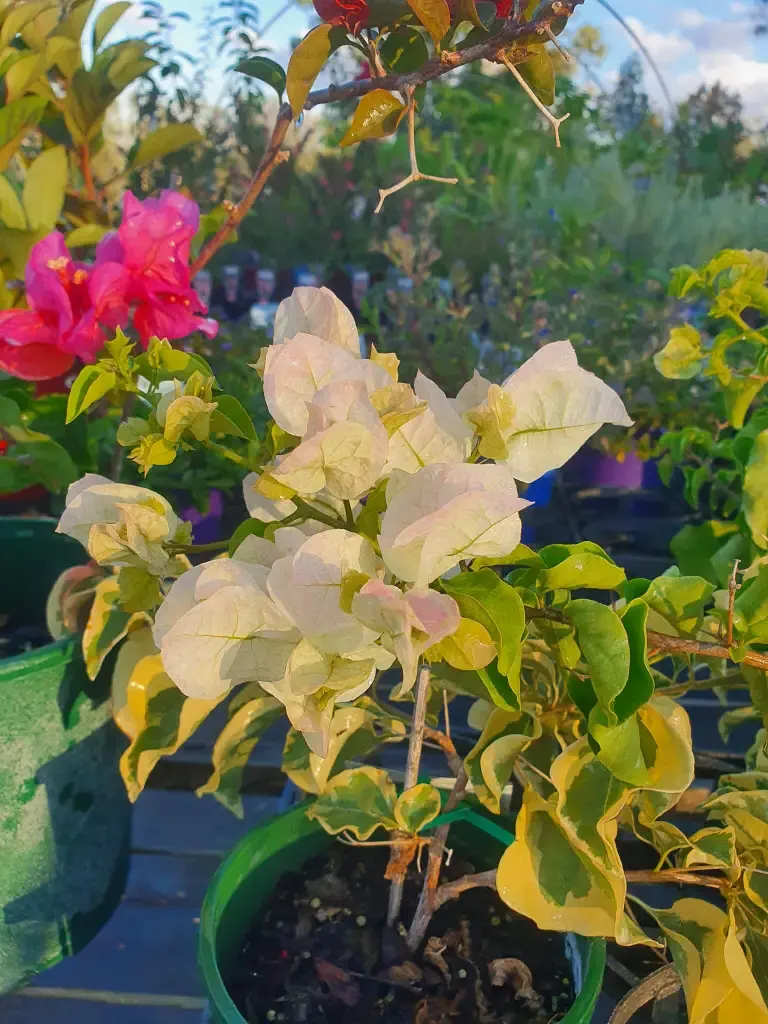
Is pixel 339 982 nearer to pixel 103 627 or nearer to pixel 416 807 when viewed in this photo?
pixel 416 807

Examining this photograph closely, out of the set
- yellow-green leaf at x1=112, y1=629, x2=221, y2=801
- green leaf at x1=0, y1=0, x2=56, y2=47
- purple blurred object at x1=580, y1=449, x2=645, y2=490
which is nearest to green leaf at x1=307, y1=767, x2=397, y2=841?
yellow-green leaf at x1=112, y1=629, x2=221, y2=801

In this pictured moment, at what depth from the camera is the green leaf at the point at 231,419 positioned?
1.33 feet

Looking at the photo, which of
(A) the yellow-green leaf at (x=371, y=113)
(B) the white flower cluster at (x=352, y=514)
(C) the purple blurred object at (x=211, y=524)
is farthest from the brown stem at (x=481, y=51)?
(C) the purple blurred object at (x=211, y=524)

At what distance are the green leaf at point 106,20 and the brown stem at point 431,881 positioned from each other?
738 millimetres

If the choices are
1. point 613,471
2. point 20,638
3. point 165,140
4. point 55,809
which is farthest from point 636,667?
point 613,471

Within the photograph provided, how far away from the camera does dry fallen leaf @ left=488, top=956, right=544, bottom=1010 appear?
52 cm

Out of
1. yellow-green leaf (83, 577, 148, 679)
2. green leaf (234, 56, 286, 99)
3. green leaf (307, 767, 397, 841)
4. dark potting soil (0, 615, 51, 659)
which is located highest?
green leaf (234, 56, 286, 99)

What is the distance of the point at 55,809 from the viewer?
607 mm

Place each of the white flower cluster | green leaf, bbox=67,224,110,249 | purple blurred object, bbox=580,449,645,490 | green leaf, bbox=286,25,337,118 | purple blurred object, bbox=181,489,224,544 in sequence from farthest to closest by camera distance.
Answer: purple blurred object, bbox=580,449,645,490 → purple blurred object, bbox=181,489,224,544 → green leaf, bbox=67,224,110,249 → green leaf, bbox=286,25,337,118 → the white flower cluster

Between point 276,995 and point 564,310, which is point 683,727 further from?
point 564,310

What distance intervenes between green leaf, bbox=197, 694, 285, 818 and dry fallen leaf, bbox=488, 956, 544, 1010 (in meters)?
0.20

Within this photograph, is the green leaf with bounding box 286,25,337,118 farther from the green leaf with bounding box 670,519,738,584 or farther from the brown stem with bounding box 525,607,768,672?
the green leaf with bounding box 670,519,738,584

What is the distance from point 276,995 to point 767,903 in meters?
0.30

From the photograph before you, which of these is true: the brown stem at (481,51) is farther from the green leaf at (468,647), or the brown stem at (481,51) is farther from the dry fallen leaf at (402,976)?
the dry fallen leaf at (402,976)
